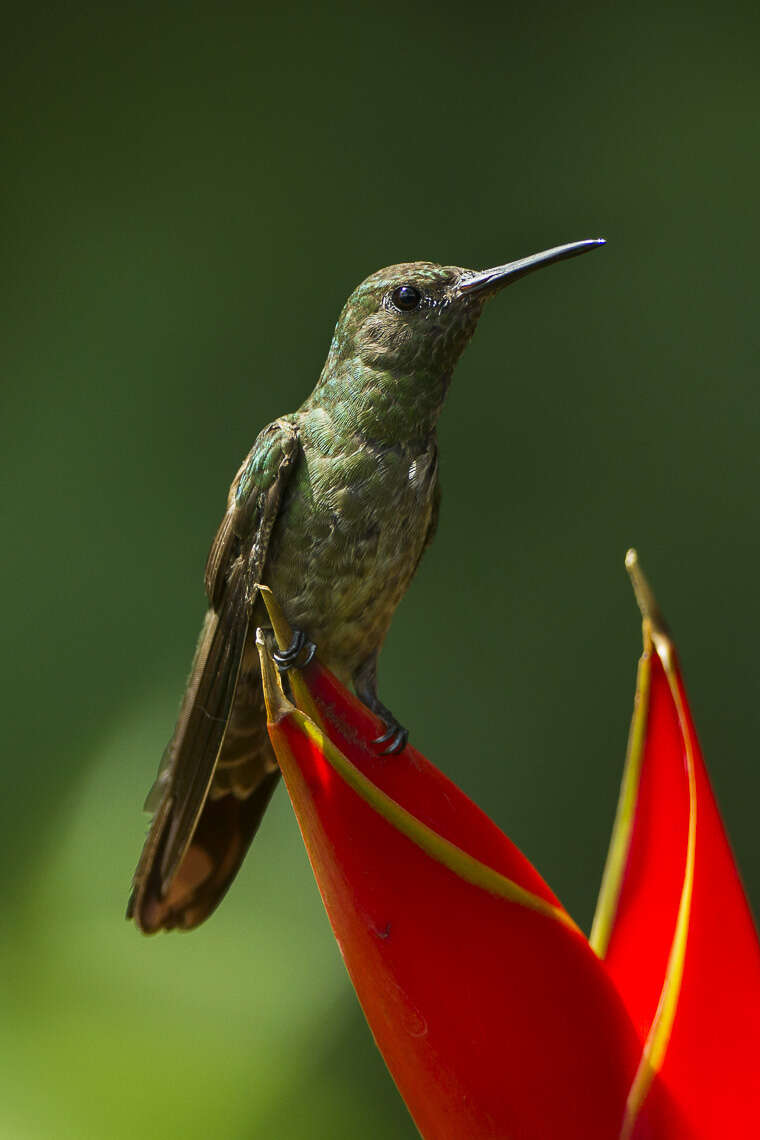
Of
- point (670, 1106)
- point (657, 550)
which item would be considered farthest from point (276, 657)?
point (657, 550)

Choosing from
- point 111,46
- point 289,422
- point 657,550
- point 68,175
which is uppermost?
A: point 111,46

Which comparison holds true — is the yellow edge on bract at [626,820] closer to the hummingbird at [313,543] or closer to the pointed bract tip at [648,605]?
the pointed bract tip at [648,605]

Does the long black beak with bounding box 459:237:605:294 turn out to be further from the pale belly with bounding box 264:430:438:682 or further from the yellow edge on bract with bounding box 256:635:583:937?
the yellow edge on bract with bounding box 256:635:583:937

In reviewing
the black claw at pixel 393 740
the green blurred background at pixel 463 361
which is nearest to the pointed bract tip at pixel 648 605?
the black claw at pixel 393 740

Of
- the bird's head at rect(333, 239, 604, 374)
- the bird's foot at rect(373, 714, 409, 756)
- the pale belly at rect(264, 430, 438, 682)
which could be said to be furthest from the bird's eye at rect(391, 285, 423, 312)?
the bird's foot at rect(373, 714, 409, 756)

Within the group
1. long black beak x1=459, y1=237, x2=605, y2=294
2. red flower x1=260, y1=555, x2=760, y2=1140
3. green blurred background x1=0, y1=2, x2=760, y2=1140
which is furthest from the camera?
green blurred background x1=0, y1=2, x2=760, y2=1140

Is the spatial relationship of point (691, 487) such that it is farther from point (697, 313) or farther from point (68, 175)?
point (68, 175)
